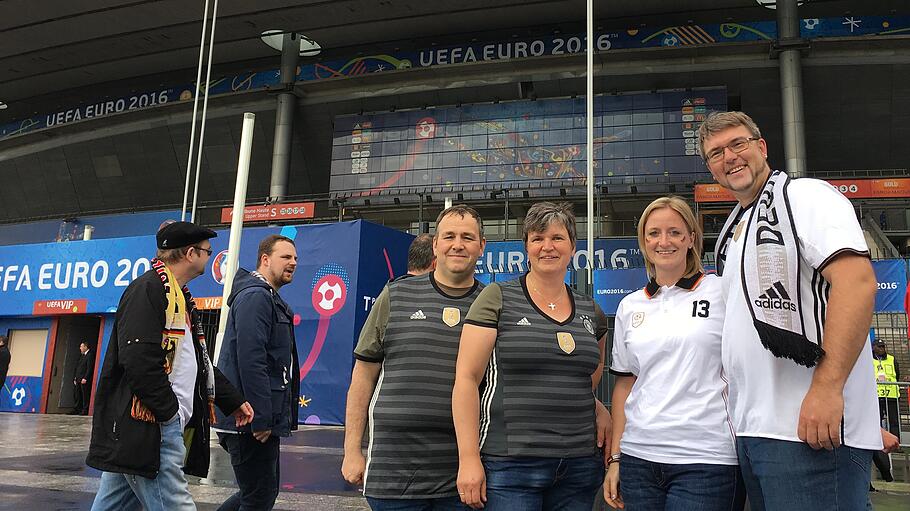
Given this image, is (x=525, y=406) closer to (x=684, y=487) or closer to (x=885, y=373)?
(x=684, y=487)

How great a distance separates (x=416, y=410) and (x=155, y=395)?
3.87 ft

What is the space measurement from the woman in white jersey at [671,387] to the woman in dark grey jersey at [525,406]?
0.15 metres

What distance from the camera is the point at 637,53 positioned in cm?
2342

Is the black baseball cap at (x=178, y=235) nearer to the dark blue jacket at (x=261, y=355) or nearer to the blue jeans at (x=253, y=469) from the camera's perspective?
the dark blue jacket at (x=261, y=355)

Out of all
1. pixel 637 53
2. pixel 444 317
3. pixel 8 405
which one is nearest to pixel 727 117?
pixel 444 317

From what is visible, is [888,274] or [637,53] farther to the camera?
[637,53]

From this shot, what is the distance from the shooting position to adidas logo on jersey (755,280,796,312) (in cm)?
188

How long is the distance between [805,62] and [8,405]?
2613 cm

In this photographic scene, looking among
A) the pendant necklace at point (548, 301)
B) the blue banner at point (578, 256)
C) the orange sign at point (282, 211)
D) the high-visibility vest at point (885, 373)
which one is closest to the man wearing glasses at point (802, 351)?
the pendant necklace at point (548, 301)

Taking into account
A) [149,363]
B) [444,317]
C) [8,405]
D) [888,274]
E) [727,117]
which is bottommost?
Answer: [8,405]

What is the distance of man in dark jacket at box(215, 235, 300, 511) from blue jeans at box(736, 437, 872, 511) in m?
2.51

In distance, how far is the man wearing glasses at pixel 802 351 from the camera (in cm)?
179

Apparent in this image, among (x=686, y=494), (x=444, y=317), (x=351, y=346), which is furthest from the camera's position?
(x=351, y=346)

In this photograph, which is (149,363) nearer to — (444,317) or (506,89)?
(444,317)
